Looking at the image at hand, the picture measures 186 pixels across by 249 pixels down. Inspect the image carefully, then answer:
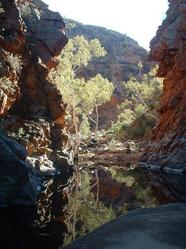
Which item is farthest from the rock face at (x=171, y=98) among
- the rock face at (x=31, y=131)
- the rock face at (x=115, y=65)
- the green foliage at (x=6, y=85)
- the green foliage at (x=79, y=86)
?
the rock face at (x=115, y=65)

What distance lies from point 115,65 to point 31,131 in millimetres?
63280

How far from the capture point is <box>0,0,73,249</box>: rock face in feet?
45.2

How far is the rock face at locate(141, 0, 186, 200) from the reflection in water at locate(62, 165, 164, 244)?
2.82 metres

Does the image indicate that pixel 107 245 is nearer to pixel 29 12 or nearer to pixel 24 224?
pixel 24 224

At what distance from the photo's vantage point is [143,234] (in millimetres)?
7852

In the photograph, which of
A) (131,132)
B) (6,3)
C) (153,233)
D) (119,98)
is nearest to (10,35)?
(6,3)

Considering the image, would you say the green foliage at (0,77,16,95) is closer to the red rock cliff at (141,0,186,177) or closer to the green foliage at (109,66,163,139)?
the red rock cliff at (141,0,186,177)

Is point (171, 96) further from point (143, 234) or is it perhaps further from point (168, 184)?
point (143, 234)

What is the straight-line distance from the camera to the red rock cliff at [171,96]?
33562 mm

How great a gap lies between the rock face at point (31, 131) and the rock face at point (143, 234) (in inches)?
110

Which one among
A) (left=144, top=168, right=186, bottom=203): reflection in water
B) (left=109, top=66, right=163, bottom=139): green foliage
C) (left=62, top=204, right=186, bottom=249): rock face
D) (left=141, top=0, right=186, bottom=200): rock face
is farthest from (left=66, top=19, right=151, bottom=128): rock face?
(left=62, top=204, right=186, bottom=249): rock face

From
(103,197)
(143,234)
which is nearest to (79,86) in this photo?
(103,197)

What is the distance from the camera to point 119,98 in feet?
271

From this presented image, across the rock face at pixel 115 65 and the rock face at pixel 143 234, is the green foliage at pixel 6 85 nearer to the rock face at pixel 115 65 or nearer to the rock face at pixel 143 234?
the rock face at pixel 143 234
